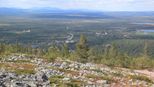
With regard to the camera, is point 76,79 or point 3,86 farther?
point 76,79

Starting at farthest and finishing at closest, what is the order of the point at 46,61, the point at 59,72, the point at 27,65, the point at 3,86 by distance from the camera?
the point at 46,61 < the point at 27,65 < the point at 59,72 < the point at 3,86

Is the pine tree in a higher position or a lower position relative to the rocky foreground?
lower

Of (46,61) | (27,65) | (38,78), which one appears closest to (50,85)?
(38,78)

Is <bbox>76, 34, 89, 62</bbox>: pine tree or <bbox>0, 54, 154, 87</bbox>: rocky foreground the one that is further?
<bbox>76, 34, 89, 62</bbox>: pine tree

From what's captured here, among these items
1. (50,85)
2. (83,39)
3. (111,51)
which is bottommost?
(111,51)

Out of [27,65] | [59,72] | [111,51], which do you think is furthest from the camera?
[111,51]

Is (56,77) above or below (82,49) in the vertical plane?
above

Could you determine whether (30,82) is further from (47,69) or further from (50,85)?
(47,69)

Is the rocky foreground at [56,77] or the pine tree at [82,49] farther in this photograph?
the pine tree at [82,49]

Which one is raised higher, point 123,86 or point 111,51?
point 123,86

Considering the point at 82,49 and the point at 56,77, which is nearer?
the point at 56,77

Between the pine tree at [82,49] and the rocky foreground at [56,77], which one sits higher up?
the rocky foreground at [56,77]
